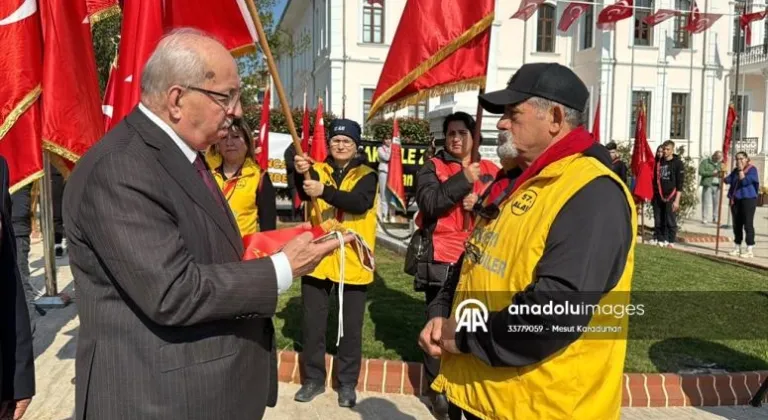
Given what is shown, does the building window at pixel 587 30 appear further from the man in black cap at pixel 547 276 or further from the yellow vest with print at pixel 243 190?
the man in black cap at pixel 547 276

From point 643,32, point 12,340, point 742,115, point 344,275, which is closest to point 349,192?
point 344,275

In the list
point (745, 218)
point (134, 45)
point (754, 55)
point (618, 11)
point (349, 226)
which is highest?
point (754, 55)

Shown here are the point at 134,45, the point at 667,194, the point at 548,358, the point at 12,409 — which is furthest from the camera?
the point at 667,194

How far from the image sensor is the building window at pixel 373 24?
29.8m

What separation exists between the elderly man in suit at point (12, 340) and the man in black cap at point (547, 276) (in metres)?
1.74

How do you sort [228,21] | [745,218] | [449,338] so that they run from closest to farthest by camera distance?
[449,338]
[228,21]
[745,218]

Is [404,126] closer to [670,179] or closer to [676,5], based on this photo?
[670,179]

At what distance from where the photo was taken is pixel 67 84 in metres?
4.02

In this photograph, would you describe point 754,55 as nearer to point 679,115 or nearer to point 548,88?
point 679,115

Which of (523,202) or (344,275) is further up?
(523,202)

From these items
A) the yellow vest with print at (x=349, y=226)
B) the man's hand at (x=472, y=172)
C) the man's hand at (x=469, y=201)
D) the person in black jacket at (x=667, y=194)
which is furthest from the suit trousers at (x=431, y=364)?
the person in black jacket at (x=667, y=194)

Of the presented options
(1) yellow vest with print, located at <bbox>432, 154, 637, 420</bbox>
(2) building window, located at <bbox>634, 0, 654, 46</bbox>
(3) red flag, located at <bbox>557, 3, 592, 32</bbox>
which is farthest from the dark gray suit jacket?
(2) building window, located at <bbox>634, 0, 654, 46</bbox>

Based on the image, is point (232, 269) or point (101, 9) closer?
point (232, 269)

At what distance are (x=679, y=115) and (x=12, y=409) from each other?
35515 mm
